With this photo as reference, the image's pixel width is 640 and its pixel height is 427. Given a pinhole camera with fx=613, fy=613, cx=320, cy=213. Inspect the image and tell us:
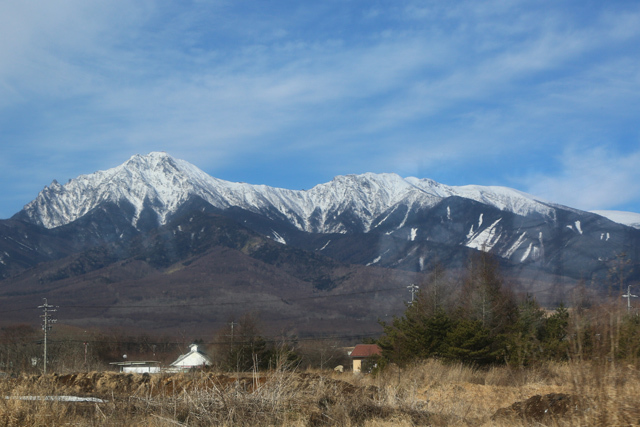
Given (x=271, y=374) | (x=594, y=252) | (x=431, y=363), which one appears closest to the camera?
(x=271, y=374)

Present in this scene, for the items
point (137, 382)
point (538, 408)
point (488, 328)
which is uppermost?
point (538, 408)

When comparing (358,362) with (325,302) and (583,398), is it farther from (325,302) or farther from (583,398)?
(325,302)

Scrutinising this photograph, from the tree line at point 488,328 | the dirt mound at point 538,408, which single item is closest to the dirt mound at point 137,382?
the dirt mound at point 538,408

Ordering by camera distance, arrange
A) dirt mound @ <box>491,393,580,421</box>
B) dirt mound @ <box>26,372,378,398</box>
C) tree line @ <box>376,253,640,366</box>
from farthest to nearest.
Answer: dirt mound @ <box>26,372,378,398</box>, dirt mound @ <box>491,393,580,421</box>, tree line @ <box>376,253,640,366</box>

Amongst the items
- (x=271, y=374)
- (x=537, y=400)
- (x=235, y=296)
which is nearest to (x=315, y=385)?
(x=271, y=374)

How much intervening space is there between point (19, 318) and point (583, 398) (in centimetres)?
17611

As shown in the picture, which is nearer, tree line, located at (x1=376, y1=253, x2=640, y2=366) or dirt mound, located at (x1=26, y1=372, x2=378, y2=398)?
tree line, located at (x1=376, y1=253, x2=640, y2=366)

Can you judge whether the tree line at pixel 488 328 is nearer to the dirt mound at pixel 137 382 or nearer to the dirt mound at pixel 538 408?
the dirt mound at pixel 538 408

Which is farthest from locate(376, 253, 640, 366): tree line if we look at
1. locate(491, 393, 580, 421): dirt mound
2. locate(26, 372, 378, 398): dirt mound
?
locate(26, 372, 378, 398): dirt mound

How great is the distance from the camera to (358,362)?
67562 mm

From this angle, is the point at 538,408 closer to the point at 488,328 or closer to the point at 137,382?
the point at 137,382

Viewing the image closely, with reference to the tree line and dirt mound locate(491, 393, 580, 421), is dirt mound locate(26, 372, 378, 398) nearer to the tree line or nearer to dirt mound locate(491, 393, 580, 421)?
→ dirt mound locate(491, 393, 580, 421)

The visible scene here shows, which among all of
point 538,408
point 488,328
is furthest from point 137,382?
point 488,328

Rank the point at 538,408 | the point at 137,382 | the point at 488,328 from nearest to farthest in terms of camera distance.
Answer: the point at 538,408, the point at 137,382, the point at 488,328
